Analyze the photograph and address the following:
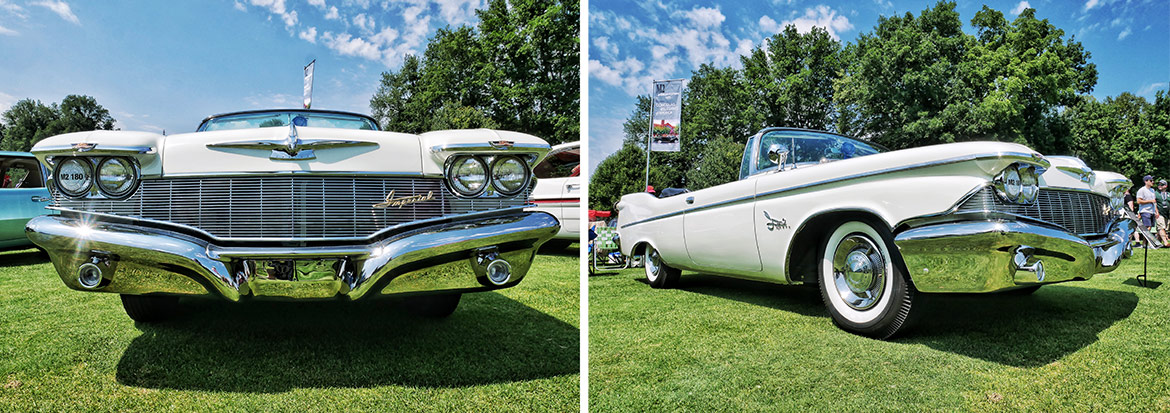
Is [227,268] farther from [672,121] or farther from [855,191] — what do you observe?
[855,191]

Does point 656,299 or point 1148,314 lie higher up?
point 1148,314

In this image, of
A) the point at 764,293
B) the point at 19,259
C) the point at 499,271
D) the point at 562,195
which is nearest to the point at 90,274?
the point at 499,271

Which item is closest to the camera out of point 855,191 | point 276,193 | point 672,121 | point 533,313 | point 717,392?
point 717,392

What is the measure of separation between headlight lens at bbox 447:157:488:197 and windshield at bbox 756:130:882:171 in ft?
4.60

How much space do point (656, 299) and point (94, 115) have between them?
2846 mm

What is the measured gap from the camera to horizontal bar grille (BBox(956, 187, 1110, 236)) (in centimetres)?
165

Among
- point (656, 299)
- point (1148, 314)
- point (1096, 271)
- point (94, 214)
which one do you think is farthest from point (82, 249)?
point (1148, 314)

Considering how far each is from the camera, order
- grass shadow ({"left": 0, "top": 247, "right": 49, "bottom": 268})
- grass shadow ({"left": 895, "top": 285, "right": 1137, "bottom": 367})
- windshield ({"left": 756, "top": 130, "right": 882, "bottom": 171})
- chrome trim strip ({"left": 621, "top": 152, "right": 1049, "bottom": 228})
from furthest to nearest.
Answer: grass shadow ({"left": 0, "top": 247, "right": 49, "bottom": 268}), windshield ({"left": 756, "top": 130, "right": 882, "bottom": 171}), grass shadow ({"left": 895, "top": 285, "right": 1137, "bottom": 367}), chrome trim strip ({"left": 621, "top": 152, "right": 1049, "bottom": 228})

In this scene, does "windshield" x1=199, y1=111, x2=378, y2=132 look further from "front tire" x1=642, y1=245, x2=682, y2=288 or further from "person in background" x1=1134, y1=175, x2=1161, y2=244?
"person in background" x1=1134, y1=175, x2=1161, y2=244

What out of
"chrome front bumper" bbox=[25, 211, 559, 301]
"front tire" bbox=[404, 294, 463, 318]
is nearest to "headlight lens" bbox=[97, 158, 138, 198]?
"chrome front bumper" bbox=[25, 211, 559, 301]

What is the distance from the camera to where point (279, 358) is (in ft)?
6.31

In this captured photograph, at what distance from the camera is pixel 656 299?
317cm

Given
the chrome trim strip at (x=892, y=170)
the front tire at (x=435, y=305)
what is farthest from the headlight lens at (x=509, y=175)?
the chrome trim strip at (x=892, y=170)

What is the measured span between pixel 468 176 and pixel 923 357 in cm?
165
